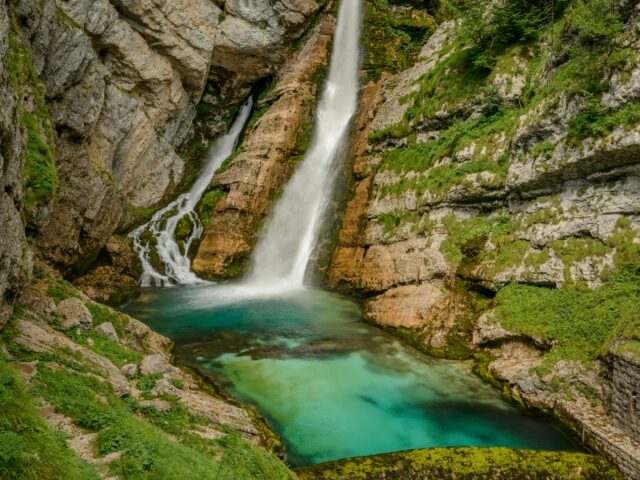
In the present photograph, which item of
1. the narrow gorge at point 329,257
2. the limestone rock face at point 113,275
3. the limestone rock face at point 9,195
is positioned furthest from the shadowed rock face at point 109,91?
the limestone rock face at point 113,275

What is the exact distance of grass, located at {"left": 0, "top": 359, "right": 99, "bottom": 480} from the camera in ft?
11.1

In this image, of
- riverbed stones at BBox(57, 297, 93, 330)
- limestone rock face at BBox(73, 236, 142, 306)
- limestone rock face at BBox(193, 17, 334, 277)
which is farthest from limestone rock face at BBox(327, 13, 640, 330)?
riverbed stones at BBox(57, 297, 93, 330)

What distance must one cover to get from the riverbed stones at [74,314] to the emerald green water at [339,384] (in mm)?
3478

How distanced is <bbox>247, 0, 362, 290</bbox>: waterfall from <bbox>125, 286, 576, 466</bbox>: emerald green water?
18.0 feet

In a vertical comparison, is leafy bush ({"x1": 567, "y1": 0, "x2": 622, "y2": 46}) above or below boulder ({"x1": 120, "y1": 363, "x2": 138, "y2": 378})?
above

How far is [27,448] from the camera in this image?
12.1ft

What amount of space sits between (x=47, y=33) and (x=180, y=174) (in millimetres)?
17326

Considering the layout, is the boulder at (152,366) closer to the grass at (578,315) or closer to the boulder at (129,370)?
Result: the boulder at (129,370)

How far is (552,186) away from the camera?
1430 centimetres

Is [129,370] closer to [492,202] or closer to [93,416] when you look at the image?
[93,416]

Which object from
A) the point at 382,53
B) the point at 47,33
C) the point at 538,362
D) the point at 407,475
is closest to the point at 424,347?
the point at 538,362

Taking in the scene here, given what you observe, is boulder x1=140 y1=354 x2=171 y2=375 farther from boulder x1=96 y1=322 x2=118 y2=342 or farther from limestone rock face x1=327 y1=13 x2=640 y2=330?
limestone rock face x1=327 y1=13 x2=640 y2=330

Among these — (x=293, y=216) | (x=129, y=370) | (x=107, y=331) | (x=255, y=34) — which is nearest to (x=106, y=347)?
(x=107, y=331)

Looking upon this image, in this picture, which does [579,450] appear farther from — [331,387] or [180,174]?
[180,174]
